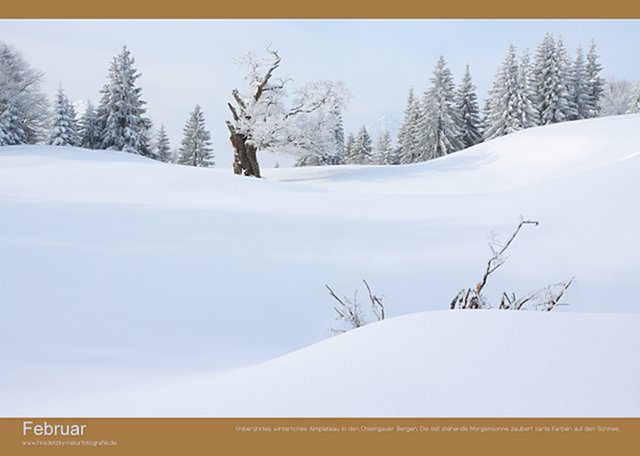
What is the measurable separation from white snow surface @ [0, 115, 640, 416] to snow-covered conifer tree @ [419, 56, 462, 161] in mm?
22741

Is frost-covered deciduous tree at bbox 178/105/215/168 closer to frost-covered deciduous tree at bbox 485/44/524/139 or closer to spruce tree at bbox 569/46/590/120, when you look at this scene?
frost-covered deciduous tree at bbox 485/44/524/139

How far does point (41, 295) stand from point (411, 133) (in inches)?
1241

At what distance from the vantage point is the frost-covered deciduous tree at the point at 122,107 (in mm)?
26672

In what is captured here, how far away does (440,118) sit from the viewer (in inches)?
1156

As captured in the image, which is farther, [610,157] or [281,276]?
[610,157]

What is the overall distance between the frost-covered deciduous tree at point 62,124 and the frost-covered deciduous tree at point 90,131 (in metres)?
1.13

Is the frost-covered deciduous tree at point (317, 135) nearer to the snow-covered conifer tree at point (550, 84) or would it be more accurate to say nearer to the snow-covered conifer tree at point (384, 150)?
the snow-covered conifer tree at point (550, 84)

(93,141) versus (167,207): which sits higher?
(93,141)

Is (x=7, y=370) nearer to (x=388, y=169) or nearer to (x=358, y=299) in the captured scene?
(x=358, y=299)

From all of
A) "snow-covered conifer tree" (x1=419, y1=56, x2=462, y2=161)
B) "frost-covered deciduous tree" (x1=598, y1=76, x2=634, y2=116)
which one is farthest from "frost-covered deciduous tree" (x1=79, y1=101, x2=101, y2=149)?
"frost-covered deciduous tree" (x1=598, y1=76, x2=634, y2=116)

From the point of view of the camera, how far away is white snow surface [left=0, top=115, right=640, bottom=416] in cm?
189

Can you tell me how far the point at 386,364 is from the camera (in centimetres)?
204

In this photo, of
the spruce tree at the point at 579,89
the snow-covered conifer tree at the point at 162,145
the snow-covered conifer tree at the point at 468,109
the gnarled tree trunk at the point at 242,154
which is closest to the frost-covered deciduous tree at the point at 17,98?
the snow-covered conifer tree at the point at 162,145
